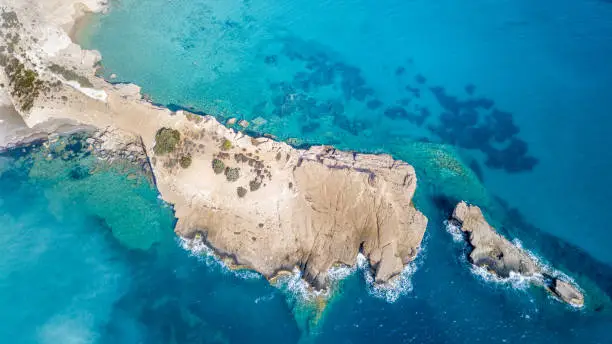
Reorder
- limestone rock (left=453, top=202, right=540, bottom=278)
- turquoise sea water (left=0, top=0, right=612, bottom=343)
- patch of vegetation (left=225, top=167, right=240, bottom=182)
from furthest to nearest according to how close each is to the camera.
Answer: patch of vegetation (left=225, top=167, right=240, bottom=182)
limestone rock (left=453, top=202, right=540, bottom=278)
turquoise sea water (left=0, top=0, right=612, bottom=343)

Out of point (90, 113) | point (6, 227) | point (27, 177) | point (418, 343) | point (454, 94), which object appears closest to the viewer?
point (418, 343)

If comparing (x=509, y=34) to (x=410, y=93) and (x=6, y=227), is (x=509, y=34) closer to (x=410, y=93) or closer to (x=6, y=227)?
(x=410, y=93)

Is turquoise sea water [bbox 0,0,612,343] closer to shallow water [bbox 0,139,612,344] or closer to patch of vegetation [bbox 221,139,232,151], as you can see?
shallow water [bbox 0,139,612,344]

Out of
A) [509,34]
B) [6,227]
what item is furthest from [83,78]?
[509,34]

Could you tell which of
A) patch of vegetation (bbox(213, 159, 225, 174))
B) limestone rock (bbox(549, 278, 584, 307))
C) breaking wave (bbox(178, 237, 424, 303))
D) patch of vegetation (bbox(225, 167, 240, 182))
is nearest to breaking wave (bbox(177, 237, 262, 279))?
breaking wave (bbox(178, 237, 424, 303))

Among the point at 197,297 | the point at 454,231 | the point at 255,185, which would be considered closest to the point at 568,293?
the point at 454,231

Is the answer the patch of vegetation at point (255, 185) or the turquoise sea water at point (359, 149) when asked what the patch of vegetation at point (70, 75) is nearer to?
the turquoise sea water at point (359, 149)
